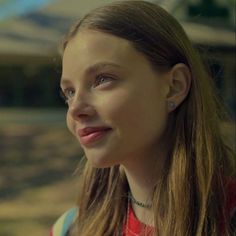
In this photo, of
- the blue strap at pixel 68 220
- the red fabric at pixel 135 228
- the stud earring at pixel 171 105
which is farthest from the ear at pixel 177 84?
the blue strap at pixel 68 220

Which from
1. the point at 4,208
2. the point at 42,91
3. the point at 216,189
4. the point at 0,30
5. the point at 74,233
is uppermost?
the point at 216,189

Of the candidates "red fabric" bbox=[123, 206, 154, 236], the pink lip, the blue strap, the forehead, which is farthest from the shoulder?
the forehead

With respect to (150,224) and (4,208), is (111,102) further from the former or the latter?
(4,208)

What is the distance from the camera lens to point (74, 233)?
117cm

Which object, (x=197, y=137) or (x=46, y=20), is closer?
(x=197, y=137)

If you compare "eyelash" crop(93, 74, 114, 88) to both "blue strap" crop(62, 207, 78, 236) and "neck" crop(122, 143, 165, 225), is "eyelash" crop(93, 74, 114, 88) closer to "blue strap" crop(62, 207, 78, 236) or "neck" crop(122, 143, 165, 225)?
"neck" crop(122, 143, 165, 225)

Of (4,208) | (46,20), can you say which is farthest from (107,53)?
(46,20)

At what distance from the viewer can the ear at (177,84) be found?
1043 mm

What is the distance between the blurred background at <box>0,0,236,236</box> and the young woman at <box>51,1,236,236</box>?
236 millimetres

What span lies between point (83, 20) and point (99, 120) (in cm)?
21

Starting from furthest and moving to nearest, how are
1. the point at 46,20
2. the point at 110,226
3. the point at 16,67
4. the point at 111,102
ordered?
the point at 16,67 < the point at 46,20 < the point at 110,226 < the point at 111,102

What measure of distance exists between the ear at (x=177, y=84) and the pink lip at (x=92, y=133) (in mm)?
146

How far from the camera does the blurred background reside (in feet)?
14.2

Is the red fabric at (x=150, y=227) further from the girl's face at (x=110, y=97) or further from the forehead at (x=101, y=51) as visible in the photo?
the forehead at (x=101, y=51)
